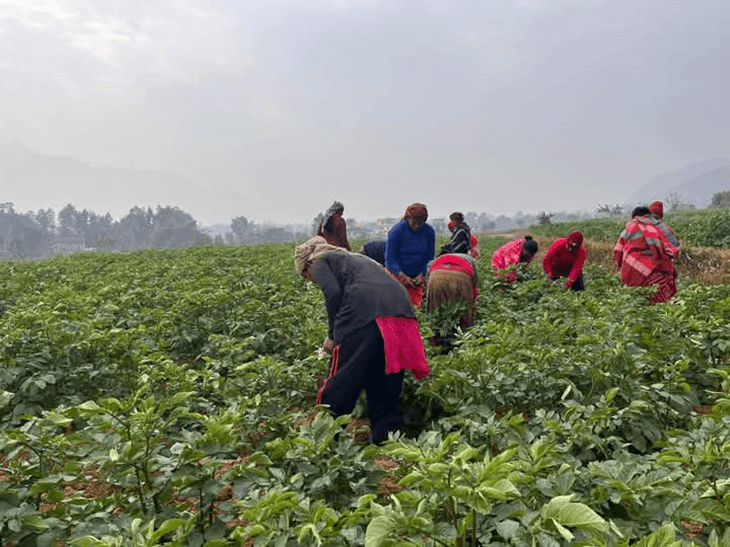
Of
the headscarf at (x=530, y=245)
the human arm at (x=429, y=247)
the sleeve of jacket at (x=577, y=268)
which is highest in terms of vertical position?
the human arm at (x=429, y=247)

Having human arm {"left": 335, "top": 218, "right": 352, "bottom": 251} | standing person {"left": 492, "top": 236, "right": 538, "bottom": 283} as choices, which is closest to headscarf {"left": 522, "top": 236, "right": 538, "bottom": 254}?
standing person {"left": 492, "top": 236, "right": 538, "bottom": 283}

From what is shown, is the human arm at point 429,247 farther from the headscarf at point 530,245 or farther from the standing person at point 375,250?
the headscarf at point 530,245

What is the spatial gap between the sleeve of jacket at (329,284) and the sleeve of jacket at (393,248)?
2.42 metres

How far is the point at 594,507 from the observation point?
186cm

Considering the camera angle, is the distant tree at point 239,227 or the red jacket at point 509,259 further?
the distant tree at point 239,227

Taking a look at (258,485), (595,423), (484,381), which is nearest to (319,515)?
(258,485)

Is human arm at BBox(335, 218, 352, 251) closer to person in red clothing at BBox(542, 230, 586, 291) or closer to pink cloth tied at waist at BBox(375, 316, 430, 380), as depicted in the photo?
pink cloth tied at waist at BBox(375, 316, 430, 380)

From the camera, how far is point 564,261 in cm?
716

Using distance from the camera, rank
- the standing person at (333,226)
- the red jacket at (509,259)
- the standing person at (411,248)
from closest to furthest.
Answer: the standing person at (333,226), the standing person at (411,248), the red jacket at (509,259)

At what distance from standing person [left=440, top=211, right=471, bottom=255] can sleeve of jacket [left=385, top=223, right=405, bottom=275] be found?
1240 millimetres

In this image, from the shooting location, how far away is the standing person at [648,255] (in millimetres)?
6211

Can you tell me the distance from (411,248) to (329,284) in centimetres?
273

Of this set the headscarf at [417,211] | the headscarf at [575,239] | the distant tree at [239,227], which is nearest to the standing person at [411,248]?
the headscarf at [417,211]

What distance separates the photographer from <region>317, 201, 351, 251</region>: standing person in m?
5.07
